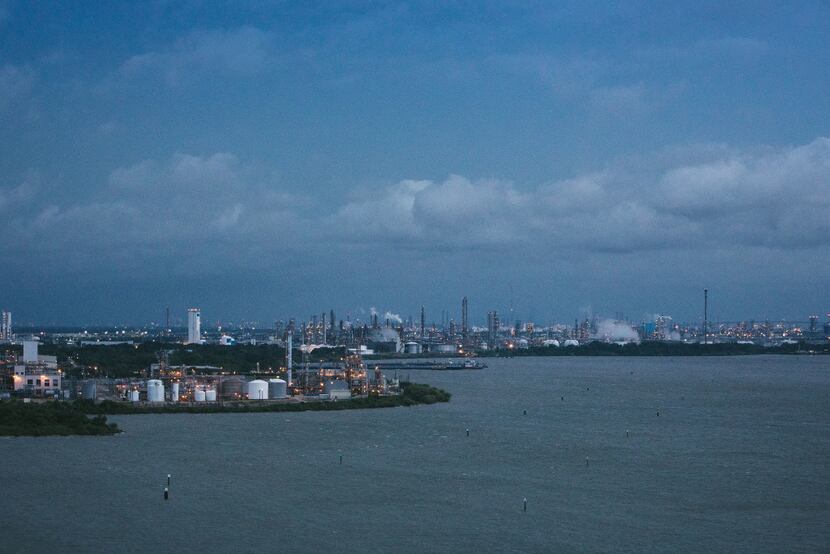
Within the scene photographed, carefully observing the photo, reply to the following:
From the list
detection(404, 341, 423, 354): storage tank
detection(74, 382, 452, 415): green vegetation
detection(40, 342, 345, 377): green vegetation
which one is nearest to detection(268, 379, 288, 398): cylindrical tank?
detection(74, 382, 452, 415): green vegetation

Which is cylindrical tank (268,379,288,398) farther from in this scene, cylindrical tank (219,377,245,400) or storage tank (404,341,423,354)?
storage tank (404,341,423,354)

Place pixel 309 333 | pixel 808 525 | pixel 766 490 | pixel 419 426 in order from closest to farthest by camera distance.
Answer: pixel 808 525 < pixel 766 490 < pixel 419 426 < pixel 309 333

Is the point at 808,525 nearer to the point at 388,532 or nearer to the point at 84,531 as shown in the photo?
the point at 388,532

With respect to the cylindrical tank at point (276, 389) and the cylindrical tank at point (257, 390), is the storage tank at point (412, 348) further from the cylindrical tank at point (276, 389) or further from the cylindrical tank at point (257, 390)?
the cylindrical tank at point (257, 390)

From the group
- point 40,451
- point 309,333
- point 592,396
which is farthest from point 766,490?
point 309,333

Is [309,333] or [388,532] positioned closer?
[388,532]

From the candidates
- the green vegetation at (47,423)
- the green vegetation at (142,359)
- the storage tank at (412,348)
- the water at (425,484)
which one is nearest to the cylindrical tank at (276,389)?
the water at (425,484)
